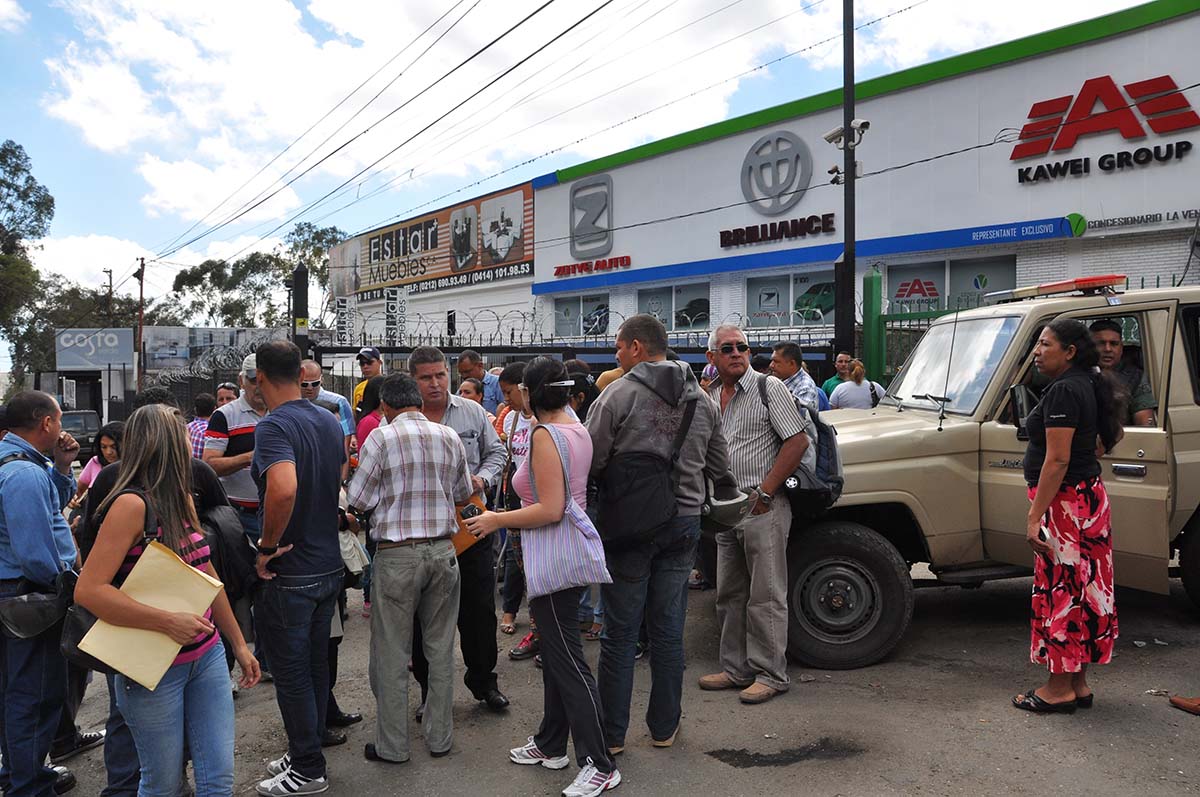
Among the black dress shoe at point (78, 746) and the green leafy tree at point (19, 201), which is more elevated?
the green leafy tree at point (19, 201)

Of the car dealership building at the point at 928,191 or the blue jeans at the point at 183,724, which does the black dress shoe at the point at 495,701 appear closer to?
the blue jeans at the point at 183,724

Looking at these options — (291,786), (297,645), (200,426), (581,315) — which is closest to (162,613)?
(297,645)

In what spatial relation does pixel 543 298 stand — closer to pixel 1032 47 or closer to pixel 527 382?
pixel 1032 47

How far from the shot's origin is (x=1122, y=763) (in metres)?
3.88

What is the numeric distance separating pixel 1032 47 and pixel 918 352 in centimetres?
1315

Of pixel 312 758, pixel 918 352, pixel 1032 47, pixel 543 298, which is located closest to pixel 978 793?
pixel 312 758

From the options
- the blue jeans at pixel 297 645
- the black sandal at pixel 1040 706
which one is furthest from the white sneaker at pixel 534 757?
the black sandal at pixel 1040 706

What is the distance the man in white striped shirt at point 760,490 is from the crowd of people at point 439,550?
1 centimetres

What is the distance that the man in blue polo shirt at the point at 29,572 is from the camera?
345cm

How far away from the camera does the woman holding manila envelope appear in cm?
279

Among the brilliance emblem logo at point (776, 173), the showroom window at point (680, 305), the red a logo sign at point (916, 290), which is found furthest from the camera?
the showroom window at point (680, 305)

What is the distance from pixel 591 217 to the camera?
89.0 ft

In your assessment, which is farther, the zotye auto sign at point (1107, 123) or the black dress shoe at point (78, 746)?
the zotye auto sign at point (1107, 123)

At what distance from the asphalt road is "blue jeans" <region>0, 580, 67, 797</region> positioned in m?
0.47
